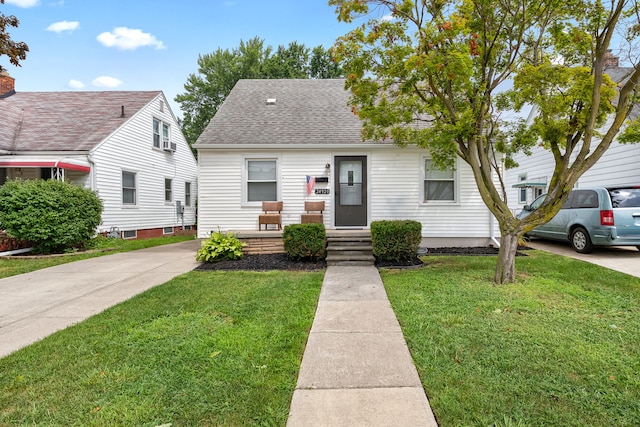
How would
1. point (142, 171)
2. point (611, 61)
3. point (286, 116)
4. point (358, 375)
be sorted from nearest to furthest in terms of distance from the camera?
1. point (358, 375)
2. point (611, 61)
3. point (286, 116)
4. point (142, 171)

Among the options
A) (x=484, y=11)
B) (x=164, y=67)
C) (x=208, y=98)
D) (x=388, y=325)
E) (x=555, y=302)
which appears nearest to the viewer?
(x=388, y=325)

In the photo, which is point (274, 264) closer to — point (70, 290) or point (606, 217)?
point (70, 290)

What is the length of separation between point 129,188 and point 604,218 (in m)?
15.1

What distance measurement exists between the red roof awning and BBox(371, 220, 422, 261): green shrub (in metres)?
9.69

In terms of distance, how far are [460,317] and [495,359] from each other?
97 cm

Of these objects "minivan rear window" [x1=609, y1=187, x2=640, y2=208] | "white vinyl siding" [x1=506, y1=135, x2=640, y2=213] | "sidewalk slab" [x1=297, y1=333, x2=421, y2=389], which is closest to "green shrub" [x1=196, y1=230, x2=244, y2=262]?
"sidewalk slab" [x1=297, y1=333, x2=421, y2=389]

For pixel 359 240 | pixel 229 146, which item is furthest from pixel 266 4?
pixel 359 240

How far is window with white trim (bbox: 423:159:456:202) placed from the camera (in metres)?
9.06

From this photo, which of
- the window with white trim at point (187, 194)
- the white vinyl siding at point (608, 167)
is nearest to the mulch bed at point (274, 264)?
the white vinyl siding at point (608, 167)

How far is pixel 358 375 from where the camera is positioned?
2.53m

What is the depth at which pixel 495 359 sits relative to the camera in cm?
268

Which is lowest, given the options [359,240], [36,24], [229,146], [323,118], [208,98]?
[359,240]

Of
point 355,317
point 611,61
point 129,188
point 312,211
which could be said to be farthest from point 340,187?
point 129,188

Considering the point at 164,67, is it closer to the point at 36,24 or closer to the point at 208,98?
the point at 36,24
